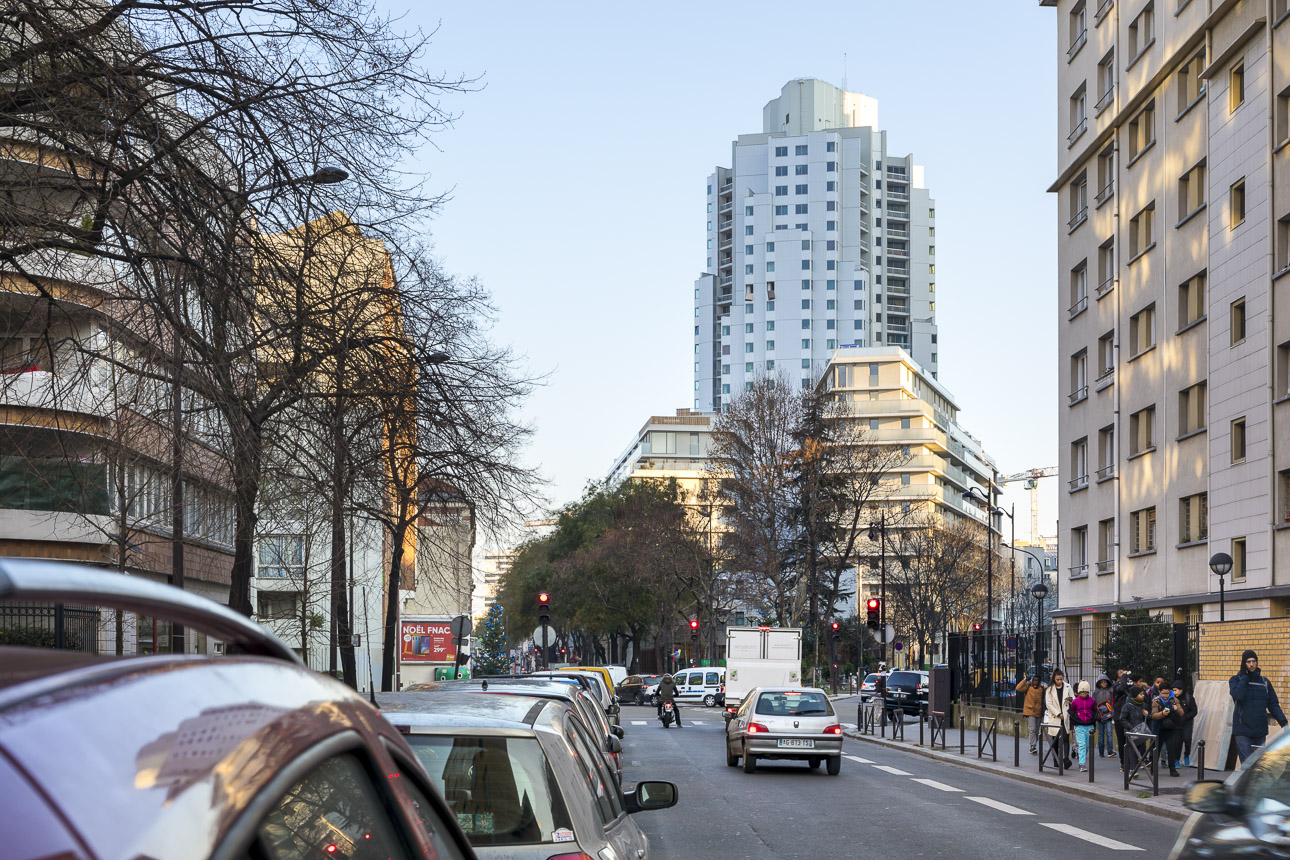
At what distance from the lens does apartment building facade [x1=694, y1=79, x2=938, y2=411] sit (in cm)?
17388

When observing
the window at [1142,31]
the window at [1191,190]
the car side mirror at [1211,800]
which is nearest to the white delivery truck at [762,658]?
the window at [1191,190]

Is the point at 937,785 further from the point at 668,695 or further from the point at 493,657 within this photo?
the point at 493,657

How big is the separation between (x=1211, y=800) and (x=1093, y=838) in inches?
394

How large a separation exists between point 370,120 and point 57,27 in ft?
8.68

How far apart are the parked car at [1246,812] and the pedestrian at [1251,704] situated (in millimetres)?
14902

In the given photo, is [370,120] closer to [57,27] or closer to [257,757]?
[57,27]

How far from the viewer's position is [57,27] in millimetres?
10180

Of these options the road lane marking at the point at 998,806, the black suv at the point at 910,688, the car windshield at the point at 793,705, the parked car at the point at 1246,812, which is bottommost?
the black suv at the point at 910,688

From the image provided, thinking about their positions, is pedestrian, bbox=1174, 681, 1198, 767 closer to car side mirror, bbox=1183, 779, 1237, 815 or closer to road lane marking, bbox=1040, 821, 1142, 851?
road lane marking, bbox=1040, 821, 1142, 851

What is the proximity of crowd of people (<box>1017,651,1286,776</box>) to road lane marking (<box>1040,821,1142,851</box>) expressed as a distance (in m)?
3.49

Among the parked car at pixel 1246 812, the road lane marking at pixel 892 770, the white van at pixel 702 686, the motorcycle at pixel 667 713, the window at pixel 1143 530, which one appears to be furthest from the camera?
A: the white van at pixel 702 686

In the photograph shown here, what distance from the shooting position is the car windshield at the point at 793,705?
25734mm

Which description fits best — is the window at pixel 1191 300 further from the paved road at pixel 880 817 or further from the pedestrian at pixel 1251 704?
the pedestrian at pixel 1251 704

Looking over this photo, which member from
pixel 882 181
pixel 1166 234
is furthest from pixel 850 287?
pixel 1166 234
